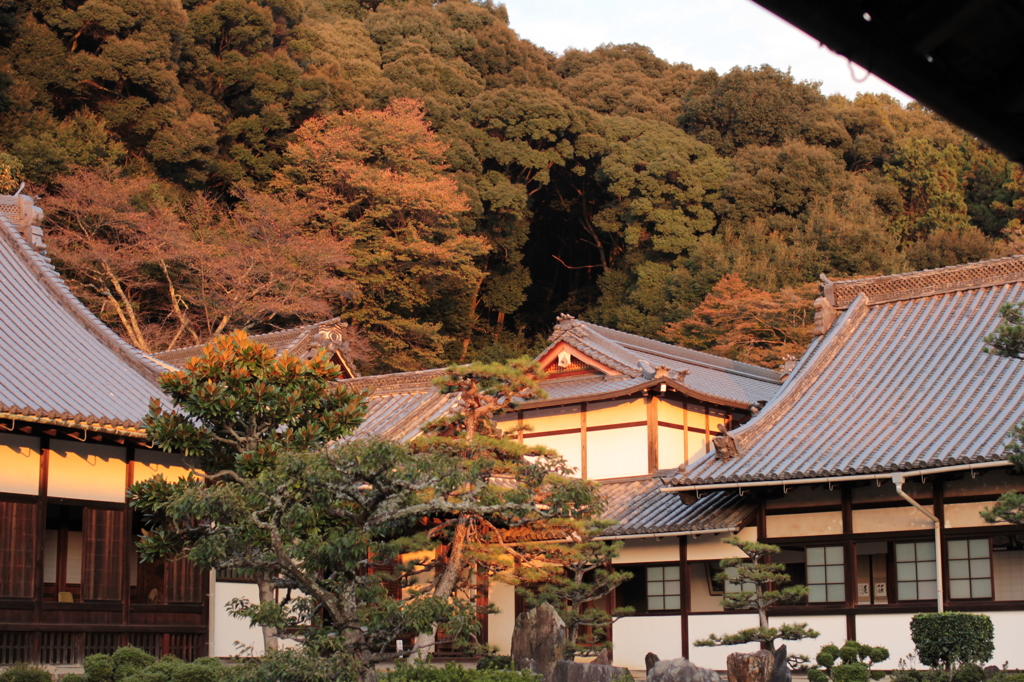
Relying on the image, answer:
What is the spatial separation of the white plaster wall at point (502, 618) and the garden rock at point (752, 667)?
8.26m

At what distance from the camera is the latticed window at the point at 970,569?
643 inches

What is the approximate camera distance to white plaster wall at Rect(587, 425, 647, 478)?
2308 cm

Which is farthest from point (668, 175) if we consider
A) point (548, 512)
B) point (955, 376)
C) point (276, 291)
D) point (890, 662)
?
point (548, 512)

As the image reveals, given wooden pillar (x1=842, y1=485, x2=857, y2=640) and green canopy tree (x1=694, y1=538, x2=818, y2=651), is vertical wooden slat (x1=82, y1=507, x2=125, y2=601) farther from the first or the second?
wooden pillar (x1=842, y1=485, x2=857, y2=640)

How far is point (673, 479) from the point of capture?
60.1 feet

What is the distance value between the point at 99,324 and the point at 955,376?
1456cm

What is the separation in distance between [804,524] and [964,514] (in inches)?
102

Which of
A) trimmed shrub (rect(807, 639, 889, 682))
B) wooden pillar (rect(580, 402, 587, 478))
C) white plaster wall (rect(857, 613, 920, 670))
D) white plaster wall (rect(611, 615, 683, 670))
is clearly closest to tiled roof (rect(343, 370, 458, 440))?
wooden pillar (rect(580, 402, 587, 478))

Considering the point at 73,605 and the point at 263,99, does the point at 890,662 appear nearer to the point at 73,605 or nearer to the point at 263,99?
the point at 73,605

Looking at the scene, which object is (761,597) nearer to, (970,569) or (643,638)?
(970,569)

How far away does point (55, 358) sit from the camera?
15148mm

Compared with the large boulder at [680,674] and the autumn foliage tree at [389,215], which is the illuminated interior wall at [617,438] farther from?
the autumn foliage tree at [389,215]

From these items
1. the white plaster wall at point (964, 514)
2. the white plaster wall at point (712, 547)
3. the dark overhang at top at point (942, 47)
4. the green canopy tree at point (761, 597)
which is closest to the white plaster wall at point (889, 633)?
the green canopy tree at point (761, 597)

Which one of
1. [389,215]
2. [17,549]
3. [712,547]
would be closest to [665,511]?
[712,547]
